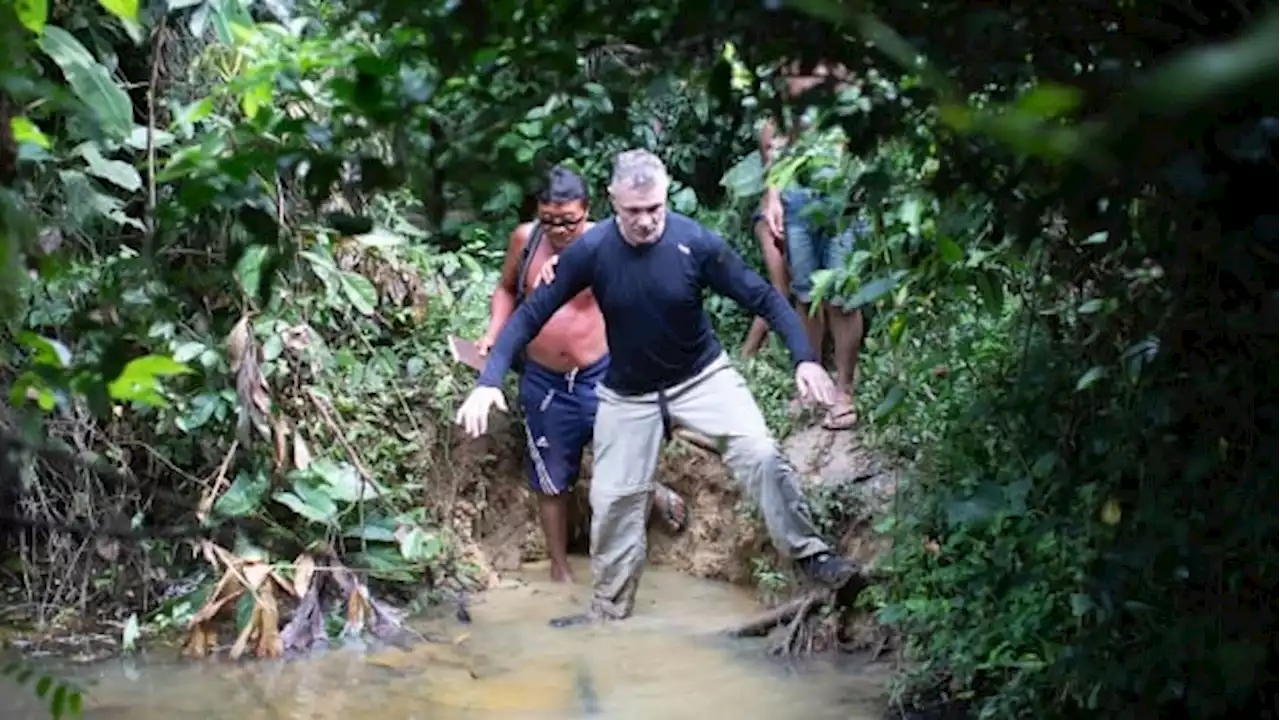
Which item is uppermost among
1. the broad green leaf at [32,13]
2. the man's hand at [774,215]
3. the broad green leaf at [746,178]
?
the man's hand at [774,215]

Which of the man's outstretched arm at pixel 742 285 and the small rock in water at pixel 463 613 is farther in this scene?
the small rock in water at pixel 463 613

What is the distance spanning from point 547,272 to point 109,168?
148 cm

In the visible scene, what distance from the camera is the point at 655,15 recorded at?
4.91 ft

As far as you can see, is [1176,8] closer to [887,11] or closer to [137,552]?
[887,11]

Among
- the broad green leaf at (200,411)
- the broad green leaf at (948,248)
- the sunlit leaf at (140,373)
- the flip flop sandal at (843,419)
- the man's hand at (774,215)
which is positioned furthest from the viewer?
the man's hand at (774,215)

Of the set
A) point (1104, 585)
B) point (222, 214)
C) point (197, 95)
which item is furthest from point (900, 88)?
point (197, 95)

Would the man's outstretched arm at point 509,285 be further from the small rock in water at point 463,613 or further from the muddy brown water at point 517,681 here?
the muddy brown water at point 517,681

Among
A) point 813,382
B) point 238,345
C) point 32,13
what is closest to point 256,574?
point 238,345

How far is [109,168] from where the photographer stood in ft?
14.7

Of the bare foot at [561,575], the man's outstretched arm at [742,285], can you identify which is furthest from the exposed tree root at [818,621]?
the bare foot at [561,575]

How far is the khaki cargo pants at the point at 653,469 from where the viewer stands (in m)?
4.70

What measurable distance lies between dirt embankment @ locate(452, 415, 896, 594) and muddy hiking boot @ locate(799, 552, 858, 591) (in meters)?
0.29

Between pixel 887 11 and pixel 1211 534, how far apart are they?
1.13 meters

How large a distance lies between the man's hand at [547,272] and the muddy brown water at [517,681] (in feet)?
3.91
